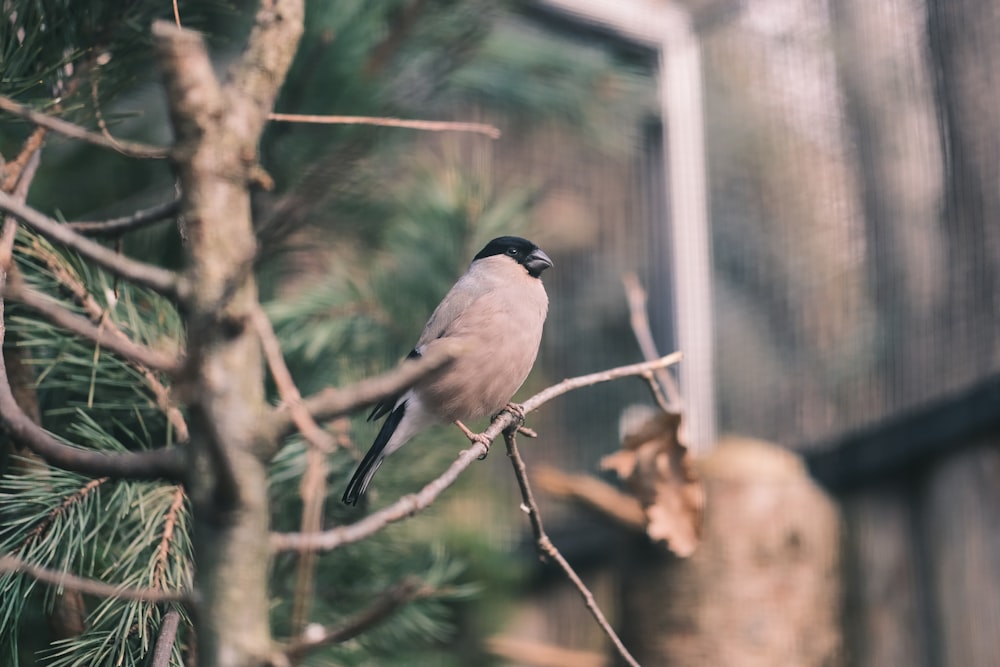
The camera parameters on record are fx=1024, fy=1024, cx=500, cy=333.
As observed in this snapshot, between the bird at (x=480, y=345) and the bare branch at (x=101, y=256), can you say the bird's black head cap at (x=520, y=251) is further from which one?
the bare branch at (x=101, y=256)

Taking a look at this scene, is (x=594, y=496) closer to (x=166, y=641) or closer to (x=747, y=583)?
(x=747, y=583)

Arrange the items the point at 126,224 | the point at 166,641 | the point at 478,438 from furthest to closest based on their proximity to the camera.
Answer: the point at 478,438 < the point at 126,224 < the point at 166,641

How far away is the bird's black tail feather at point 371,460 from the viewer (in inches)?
46.7

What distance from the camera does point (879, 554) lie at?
1.77m

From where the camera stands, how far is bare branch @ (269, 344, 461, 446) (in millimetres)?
533

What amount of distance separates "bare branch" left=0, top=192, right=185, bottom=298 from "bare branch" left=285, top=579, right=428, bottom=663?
0.70ft

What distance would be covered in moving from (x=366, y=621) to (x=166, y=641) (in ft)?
1.42

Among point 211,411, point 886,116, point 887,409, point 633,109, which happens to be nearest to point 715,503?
point 887,409

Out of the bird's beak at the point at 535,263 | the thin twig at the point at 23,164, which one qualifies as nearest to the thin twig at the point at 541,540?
the bird's beak at the point at 535,263

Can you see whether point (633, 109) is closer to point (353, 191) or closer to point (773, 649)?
point (353, 191)

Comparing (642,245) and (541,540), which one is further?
(642,245)

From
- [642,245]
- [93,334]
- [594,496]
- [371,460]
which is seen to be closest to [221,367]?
[93,334]

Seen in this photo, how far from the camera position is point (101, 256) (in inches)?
22.3

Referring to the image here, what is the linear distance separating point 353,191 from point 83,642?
0.99 m
